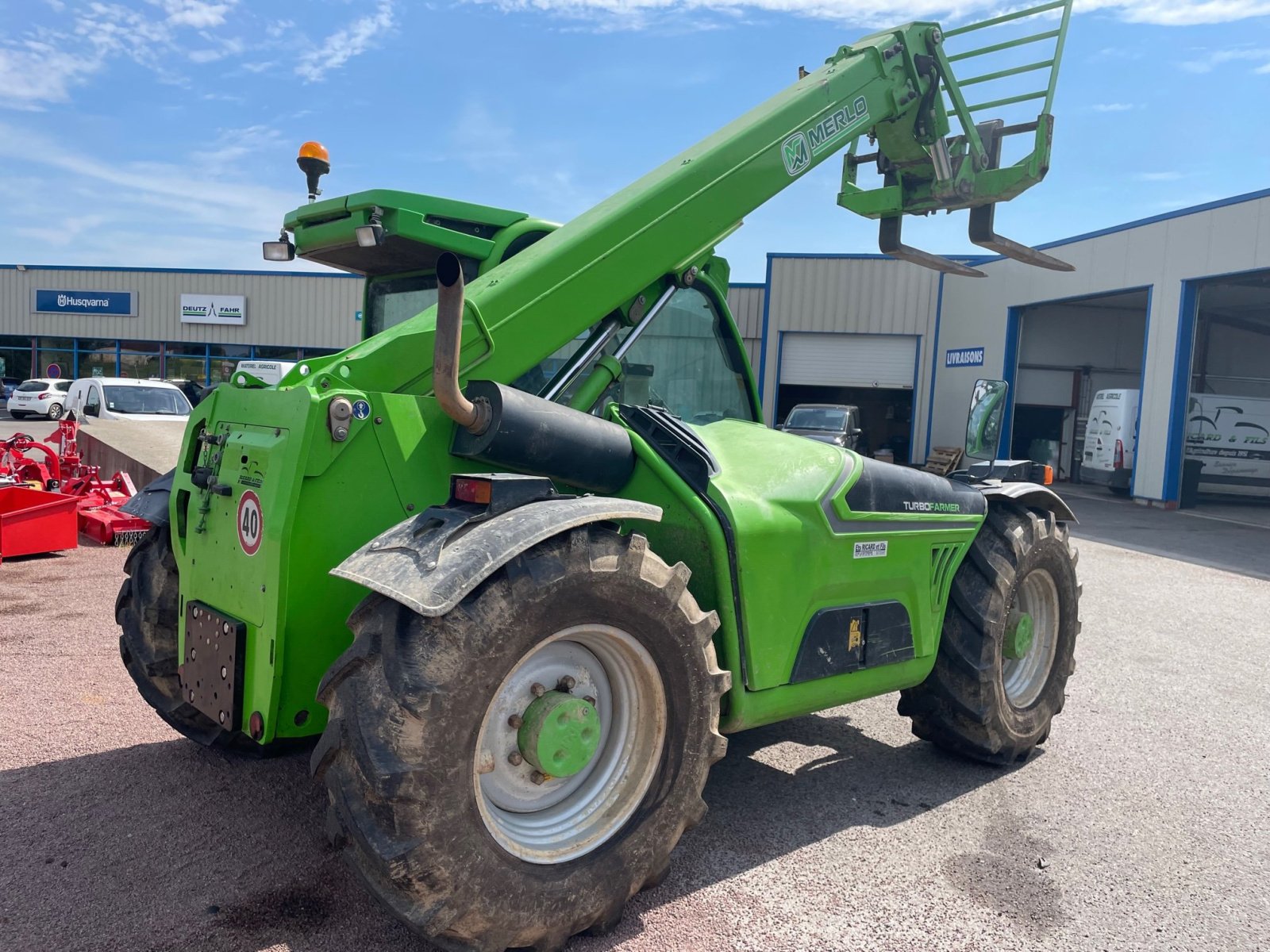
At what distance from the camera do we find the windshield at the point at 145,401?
16.2 meters

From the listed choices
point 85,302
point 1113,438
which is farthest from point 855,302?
point 85,302

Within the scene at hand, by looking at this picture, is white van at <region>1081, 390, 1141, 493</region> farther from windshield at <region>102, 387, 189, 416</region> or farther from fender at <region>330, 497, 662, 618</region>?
fender at <region>330, 497, 662, 618</region>

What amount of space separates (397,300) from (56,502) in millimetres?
5753

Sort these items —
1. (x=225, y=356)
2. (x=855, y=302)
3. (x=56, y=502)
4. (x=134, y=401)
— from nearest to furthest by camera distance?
1. (x=56, y=502)
2. (x=134, y=401)
3. (x=855, y=302)
4. (x=225, y=356)

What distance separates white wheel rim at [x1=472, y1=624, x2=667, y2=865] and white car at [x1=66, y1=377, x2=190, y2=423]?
1500cm

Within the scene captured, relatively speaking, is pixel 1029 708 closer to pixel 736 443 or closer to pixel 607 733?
pixel 736 443

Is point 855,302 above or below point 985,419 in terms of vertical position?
above

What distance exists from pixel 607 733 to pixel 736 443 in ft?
4.48

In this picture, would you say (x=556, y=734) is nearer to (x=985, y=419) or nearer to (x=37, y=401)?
(x=985, y=419)

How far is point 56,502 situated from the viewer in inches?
330

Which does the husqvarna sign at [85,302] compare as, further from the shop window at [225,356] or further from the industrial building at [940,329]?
the shop window at [225,356]

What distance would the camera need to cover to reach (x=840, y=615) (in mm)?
3637

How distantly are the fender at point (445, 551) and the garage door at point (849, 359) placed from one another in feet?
85.6

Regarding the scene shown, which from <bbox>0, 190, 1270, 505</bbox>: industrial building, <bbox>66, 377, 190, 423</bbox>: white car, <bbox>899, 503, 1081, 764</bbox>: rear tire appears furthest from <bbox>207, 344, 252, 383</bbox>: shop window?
<bbox>899, 503, 1081, 764</bbox>: rear tire
